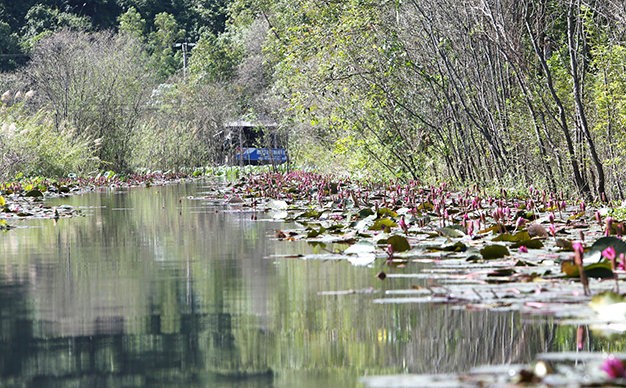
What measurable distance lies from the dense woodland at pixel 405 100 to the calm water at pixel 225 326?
206 inches

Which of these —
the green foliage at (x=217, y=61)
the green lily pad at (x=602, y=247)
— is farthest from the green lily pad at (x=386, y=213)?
the green foliage at (x=217, y=61)

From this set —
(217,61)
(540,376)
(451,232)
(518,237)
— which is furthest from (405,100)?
(217,61)

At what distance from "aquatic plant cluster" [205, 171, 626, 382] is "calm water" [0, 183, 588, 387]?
0.21 m

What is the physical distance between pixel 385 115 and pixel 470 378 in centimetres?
1811

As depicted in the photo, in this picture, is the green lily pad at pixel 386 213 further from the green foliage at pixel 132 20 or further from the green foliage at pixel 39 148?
the green foliage at pixel 132 20

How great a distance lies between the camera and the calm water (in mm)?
4469

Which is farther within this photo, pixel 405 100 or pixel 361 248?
pixel 405 100

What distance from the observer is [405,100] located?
67.9 feet

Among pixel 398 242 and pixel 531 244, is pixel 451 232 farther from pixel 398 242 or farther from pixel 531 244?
pixel 531 244

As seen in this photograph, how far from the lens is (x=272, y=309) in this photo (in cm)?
616

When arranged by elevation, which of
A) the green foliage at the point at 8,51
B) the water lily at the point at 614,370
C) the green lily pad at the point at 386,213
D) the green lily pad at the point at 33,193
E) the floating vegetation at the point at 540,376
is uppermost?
the green foliage at the point at 8,51

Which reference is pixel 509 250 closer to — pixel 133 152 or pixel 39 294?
pixel 39 294

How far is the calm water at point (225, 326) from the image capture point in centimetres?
447

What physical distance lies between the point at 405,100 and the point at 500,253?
13073 mm
